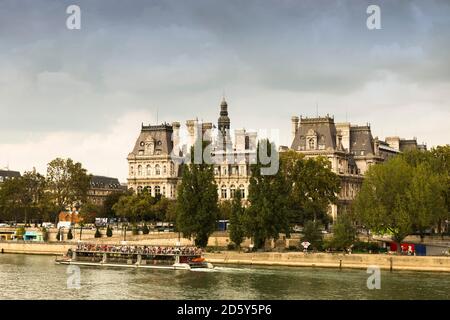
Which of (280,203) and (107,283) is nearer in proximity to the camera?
(107,283)

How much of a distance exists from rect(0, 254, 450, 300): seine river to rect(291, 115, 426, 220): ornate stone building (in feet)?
167

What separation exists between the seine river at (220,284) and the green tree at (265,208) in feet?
23.0

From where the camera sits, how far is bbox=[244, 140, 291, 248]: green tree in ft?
280

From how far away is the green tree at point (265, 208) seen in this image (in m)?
85.4

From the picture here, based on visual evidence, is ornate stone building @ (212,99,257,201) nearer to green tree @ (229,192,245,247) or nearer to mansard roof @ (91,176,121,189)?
green tree @ (229,192,245,247)

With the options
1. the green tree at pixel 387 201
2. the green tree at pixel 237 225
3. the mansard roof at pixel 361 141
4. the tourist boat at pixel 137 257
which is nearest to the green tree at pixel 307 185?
the green tree at pixel 387 201

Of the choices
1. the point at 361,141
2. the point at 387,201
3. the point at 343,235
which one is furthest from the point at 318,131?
the point at 343,235

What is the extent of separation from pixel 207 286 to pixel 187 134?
3235 inches

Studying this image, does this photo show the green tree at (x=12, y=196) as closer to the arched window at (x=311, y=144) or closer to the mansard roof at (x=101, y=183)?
the arched window at (x=311, y=144)

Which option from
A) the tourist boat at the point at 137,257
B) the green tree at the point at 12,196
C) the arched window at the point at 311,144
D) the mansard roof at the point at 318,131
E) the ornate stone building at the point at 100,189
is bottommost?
the tourist boat at the point at 137,257

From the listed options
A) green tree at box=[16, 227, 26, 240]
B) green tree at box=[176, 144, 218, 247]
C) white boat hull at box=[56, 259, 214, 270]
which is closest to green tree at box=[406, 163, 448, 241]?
green tree at box=[176, 144, 218, 247]
